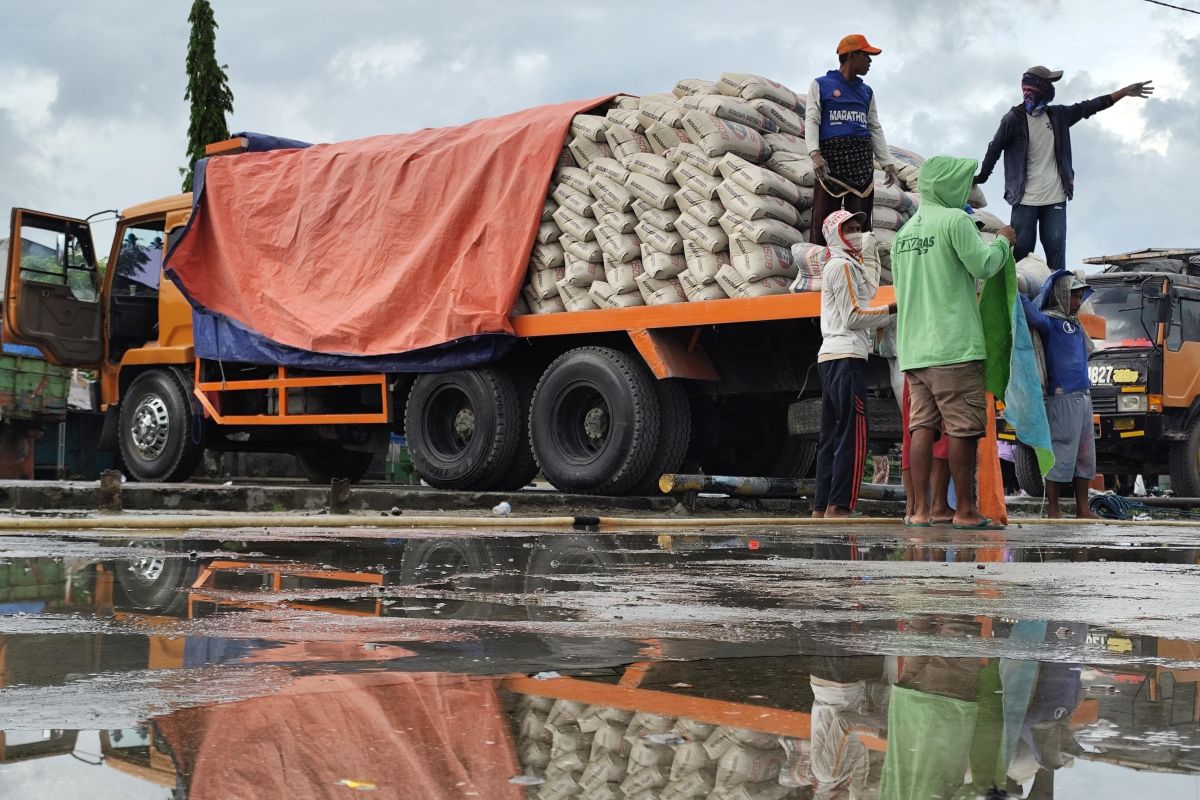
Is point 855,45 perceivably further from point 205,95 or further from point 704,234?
point 205,95

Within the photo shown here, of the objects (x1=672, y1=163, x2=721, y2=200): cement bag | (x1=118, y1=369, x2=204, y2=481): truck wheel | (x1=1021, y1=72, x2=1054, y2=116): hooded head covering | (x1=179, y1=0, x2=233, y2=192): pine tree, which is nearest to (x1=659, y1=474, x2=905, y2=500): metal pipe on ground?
(x1=672, y1=163, x2=721, y2=200): cement bag

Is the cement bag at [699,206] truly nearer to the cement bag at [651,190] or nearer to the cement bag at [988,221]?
the cement bag at [651,190]

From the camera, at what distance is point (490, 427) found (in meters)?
10.9

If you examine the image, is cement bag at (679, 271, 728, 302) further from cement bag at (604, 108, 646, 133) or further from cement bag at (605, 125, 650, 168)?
cement bag at (604, 108, 646, 133)

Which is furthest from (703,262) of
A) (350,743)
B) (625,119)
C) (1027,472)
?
(350,743)

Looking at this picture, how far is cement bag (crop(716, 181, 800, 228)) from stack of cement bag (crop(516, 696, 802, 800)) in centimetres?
764

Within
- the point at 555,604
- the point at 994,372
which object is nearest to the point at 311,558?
the point at 555,604

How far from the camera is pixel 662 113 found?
34.1 ft

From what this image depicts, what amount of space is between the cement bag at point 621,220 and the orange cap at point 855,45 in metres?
1.98

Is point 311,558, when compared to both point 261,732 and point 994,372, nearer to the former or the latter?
point 261,732

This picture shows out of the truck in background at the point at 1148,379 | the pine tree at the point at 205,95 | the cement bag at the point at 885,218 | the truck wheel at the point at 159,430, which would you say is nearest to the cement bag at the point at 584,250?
the cement bag at the point at 885,218

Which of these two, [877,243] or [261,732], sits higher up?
[877,243]

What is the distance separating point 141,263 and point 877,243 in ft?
25.5

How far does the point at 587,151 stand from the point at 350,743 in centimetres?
916
